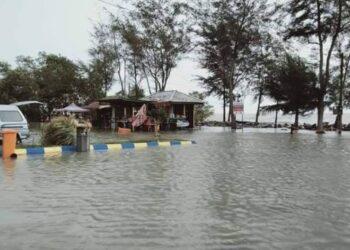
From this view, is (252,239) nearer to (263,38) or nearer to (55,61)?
(263,38)

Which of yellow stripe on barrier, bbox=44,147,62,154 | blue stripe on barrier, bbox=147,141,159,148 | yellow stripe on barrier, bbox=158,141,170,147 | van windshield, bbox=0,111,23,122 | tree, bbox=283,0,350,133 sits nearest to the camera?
yellow stripe on barrier, bbox=44,147,62,154

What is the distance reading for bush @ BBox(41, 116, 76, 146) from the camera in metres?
20.0

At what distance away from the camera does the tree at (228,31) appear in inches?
1939

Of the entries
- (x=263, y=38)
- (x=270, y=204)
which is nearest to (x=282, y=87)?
(x=263, y=38)

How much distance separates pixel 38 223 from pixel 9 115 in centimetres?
1564

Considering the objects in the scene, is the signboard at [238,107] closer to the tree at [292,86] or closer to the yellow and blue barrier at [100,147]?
the tree at [292,86]

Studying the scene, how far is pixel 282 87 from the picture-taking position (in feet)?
177

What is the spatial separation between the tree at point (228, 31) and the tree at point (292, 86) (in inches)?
176

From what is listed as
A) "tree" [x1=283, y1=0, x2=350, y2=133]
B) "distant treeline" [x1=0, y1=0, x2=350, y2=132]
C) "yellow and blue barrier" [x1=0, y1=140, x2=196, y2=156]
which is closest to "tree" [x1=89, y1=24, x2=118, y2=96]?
"distant treeline" [x1=0, y1=0, x2=350, y2=132]

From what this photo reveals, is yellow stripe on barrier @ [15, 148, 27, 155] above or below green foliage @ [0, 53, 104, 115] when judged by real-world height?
below

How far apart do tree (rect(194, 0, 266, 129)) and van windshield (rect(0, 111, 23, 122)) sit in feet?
103

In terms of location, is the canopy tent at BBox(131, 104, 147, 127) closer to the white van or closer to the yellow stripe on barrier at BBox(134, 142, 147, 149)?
the yellow stripe on barrier at BBox(134, 142, 147, 149)

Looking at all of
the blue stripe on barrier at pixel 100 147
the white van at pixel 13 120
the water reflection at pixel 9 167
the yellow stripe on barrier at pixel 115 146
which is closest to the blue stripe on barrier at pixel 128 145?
the yellow stripe on barrier at pixel 115 146

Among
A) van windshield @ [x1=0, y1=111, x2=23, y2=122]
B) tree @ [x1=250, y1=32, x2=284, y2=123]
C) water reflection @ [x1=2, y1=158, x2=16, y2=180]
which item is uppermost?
tree @ [x1=250, y1=32, x2=284, y2=123]
